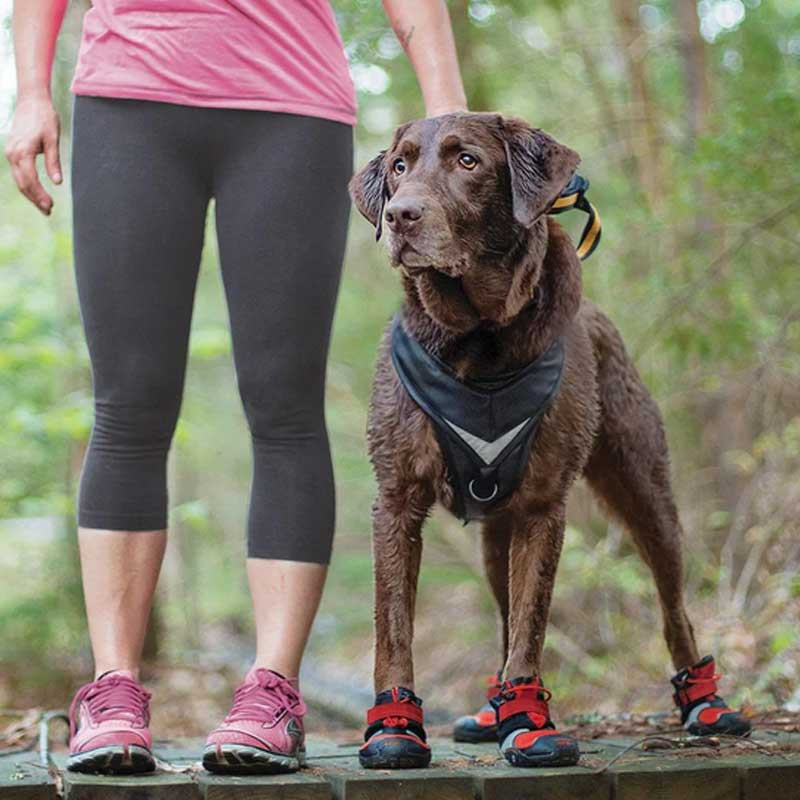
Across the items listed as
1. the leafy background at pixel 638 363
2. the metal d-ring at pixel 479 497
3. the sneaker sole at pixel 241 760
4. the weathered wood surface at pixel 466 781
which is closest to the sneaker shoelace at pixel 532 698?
the weathered wood surface at pixel 466 781

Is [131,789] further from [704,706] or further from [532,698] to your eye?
[704,706]

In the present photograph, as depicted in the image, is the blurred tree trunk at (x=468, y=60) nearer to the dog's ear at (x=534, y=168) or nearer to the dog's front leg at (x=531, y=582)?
the dog's ear at (x=534, y=168)

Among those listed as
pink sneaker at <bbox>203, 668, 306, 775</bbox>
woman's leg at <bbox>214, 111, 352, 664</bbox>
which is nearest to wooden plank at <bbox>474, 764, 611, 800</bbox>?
pink sneaker at <bbox>203, 668, 306, 775</bbox>

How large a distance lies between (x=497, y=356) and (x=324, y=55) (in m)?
0.89

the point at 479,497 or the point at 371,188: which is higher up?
the point at 371,188

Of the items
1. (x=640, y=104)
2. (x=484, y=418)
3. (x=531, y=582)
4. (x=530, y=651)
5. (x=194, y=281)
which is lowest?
(x=530, y=651)

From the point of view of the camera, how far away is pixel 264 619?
2.98m

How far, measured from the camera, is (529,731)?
284 centimetres

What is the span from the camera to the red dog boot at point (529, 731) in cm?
278

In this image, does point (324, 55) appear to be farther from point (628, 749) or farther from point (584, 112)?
point (584, 112)

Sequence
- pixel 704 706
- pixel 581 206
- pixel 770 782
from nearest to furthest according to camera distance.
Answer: pixel 770 782
pixel 581 206
pixel 704 706

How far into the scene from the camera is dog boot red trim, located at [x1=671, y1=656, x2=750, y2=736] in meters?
3.43

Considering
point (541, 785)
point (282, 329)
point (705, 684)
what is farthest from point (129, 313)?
point (705, 684)

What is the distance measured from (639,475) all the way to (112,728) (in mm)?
1746
